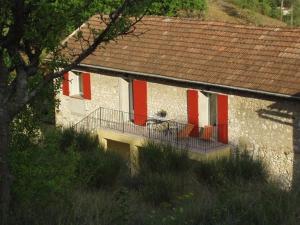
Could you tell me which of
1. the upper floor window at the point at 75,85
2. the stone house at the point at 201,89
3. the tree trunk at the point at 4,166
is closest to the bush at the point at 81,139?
the stone house at the point at 201,89

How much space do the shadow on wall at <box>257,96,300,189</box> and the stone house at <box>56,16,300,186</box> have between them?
3 cm

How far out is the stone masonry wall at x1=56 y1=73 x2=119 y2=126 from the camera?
73.6ft

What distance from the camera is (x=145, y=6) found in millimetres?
8406

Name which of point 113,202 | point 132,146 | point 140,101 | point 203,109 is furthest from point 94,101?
point 113,202

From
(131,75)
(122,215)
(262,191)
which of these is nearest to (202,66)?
(131,75)

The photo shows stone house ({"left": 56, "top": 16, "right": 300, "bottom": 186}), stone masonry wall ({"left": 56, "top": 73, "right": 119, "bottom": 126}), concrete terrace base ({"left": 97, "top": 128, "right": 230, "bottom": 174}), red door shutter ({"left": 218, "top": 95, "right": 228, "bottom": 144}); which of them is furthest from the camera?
stone masonry wall ({"left": 56, "top": 73, "right": 119, "bottom": 126})

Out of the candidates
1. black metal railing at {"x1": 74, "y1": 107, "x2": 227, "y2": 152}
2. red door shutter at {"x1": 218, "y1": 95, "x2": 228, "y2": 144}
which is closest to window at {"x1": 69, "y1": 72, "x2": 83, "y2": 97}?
black metal railing at {"x1": 74, "y1": 107, "x2": 227, "y2": 152}

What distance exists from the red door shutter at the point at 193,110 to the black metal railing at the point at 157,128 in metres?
0.03

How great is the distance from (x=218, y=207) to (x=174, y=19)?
16.0 metres

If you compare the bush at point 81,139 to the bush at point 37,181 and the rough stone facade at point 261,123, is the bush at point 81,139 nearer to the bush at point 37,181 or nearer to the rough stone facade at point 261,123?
the rough stone facade at point 261,123

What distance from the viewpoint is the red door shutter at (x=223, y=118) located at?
62.3 feet

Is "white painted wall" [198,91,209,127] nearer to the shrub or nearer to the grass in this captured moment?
the shrub

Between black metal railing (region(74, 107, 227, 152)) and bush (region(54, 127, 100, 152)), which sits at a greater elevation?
black metal railing (region(74, 107, 227, 152))

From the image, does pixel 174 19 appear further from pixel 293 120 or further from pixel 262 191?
pixel 262 191
